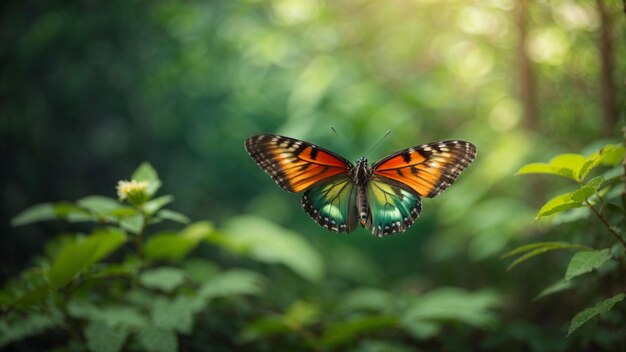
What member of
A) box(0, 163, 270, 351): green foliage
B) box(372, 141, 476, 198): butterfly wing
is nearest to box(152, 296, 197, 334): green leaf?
box(0, 163, 270, 351): green foliage

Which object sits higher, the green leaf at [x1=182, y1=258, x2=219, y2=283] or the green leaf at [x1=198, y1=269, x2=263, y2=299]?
the green leaf at [x1=182, y1=258, x2=219, y2=283]

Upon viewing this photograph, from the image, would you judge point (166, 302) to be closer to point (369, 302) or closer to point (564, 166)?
point (369, 302)

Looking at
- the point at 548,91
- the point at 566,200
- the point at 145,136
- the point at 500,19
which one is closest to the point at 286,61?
the point at 145,136

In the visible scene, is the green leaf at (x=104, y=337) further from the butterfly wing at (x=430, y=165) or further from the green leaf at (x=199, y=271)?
the butterfly wing at (x=430, y=165)

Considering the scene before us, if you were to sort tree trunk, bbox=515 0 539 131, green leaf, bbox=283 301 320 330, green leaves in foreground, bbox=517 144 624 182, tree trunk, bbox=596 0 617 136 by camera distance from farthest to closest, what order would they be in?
tree trunk, bbox=515 0 539 131, tree trunk, bbox=596 0 617 136, green leaf, bbox=283 301 320 330, green leaves in foreground, bbox=517 144 624 182

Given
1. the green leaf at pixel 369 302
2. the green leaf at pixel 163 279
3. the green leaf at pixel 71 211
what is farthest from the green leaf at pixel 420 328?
the green leaf at pixel 71 211

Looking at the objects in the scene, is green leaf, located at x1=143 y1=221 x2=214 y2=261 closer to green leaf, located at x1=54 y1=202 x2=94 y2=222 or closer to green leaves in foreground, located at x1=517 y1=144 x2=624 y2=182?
green leaf, located at x1=54 y1=202 x2=94 y2=222
